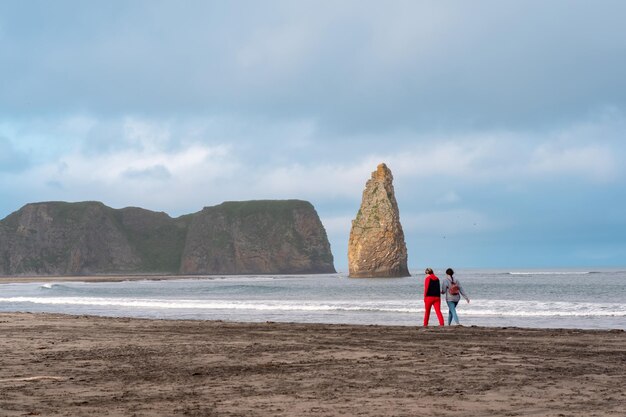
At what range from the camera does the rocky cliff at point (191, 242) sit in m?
188

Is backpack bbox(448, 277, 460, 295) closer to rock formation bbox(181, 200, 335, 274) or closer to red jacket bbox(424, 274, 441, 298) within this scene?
red jacket bbox(424, 274, 441, 298)

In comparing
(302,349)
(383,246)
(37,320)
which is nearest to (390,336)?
(302,349)

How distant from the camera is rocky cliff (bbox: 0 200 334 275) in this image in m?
188

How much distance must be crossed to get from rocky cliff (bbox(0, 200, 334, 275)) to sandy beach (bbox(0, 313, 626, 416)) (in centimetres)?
16844

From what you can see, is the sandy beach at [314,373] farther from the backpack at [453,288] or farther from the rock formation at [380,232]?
the rock formation at [380,232]

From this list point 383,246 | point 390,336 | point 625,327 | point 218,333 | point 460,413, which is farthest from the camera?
point 383,246

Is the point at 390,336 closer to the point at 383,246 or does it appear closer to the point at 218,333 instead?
the point at 218,333

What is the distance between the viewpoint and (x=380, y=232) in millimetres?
107375

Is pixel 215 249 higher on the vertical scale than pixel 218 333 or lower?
higher

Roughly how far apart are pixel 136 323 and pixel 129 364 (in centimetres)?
1139

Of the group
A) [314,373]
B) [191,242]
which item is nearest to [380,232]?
[314,373]

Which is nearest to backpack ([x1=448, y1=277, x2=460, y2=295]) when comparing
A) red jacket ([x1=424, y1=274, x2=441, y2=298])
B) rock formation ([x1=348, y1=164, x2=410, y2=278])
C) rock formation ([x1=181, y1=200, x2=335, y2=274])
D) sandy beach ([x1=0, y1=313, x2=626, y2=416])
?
red jacket ([x1=424, y1=274, x2=441, y2=298])

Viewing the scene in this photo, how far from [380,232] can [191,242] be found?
97.7m

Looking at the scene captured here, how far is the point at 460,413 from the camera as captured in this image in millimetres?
8719
